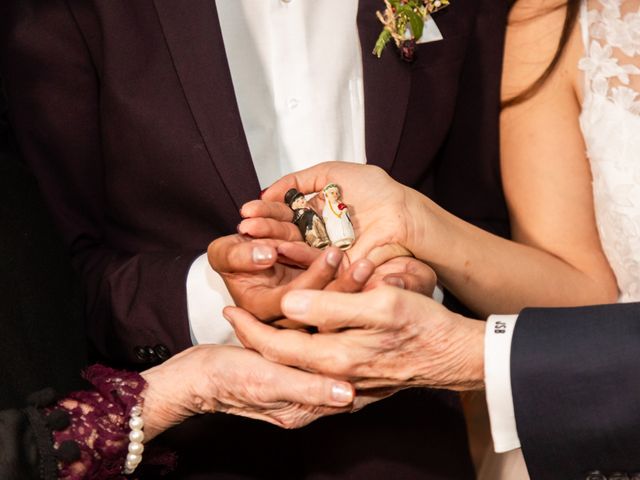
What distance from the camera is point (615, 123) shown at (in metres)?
1.55

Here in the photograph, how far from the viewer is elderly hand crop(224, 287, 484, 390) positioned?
3.94 feet

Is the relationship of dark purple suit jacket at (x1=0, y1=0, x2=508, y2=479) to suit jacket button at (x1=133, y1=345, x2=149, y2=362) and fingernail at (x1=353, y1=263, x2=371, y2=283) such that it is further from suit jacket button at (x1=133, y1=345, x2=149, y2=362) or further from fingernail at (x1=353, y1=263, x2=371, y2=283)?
fingernail at (x1=353, y1=263, x2=371, y2=283)

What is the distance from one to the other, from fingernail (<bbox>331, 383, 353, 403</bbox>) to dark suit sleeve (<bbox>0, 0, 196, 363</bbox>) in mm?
377

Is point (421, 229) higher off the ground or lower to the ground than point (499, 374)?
higher

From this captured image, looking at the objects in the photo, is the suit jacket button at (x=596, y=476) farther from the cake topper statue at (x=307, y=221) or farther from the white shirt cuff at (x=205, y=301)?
the white shirt cuff at (x=205, y=301)

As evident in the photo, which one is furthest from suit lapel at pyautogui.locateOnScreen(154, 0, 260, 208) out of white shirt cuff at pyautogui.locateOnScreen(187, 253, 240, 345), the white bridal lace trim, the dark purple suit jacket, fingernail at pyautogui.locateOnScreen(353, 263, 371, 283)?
A: the white bridal lace trim

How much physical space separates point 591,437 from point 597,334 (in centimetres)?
17

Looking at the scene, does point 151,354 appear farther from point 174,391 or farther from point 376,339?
point 376,339

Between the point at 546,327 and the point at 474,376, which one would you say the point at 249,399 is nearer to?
the point at 474,376

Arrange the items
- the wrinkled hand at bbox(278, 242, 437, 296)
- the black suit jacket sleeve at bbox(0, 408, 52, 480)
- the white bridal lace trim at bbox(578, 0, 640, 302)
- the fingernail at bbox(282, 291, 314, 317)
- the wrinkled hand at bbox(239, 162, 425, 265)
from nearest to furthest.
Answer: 1. the black suit jacket sleeve at bbox(0, 408, 52, 480)
2. the fingernail at bbox(282, 291, 314, 317)
3. the wrinkled hand at bbox(278, 242, 437, 296)
4. the wrinkled hand at bbox(239, 162, 425, 265)
5. the white bridal lace trim at bbox(578, 0, 640, 302)

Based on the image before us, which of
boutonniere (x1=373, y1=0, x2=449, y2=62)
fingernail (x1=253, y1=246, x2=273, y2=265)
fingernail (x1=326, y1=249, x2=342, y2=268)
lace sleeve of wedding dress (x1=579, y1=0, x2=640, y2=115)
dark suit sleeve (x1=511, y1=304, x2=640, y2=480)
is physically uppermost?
boutonniere (x1=373, y1=0, x2=449, y2=62)

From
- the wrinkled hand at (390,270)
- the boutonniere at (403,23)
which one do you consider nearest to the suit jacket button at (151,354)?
the wrinkled hand at (390,270)

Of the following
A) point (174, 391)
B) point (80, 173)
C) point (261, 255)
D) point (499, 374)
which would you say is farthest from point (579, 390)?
point (80, 173)

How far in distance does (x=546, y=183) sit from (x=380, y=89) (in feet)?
1.38
